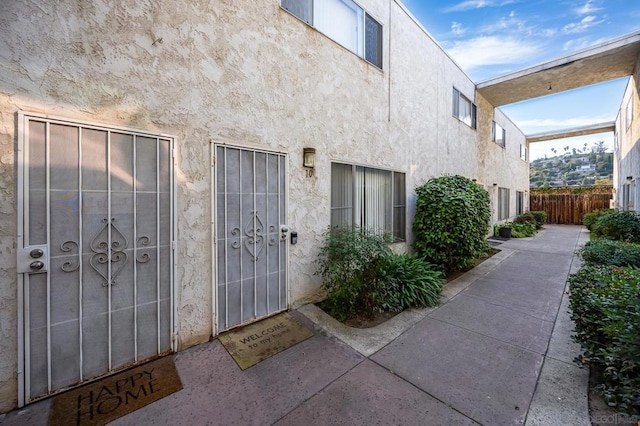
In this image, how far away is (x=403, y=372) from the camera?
8.21 ft

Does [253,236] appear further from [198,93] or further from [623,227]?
[623,227]

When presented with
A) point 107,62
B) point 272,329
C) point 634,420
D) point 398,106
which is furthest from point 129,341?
point 398,106

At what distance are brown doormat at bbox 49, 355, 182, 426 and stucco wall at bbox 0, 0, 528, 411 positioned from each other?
0.36m

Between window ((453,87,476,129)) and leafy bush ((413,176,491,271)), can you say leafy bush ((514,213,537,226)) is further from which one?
leafy bush ((413,176,491,271))

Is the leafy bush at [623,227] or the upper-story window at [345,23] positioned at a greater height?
the upper-story window at [345,23]

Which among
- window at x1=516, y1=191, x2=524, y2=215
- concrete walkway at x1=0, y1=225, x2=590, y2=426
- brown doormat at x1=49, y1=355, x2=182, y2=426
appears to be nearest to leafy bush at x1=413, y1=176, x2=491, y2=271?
concrete walkway at x1=0, y1=225, x2=590, y2=426

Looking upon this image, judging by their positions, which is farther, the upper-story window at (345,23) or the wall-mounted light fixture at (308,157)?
the upper-story window at (345,23)

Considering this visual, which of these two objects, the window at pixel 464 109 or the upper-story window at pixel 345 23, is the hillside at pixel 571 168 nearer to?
the window at pixel 464 109

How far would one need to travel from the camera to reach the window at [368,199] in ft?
15.1

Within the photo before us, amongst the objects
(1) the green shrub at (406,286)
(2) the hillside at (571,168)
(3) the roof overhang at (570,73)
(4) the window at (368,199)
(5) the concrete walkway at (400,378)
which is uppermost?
(2) the hillside at (571,168)

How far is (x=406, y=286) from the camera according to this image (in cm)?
423

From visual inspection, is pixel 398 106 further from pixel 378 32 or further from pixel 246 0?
pixel 246 0

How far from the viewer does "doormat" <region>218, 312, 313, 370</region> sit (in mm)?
2779

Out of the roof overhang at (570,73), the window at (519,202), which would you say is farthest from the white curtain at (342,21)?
the window at (519,202)
